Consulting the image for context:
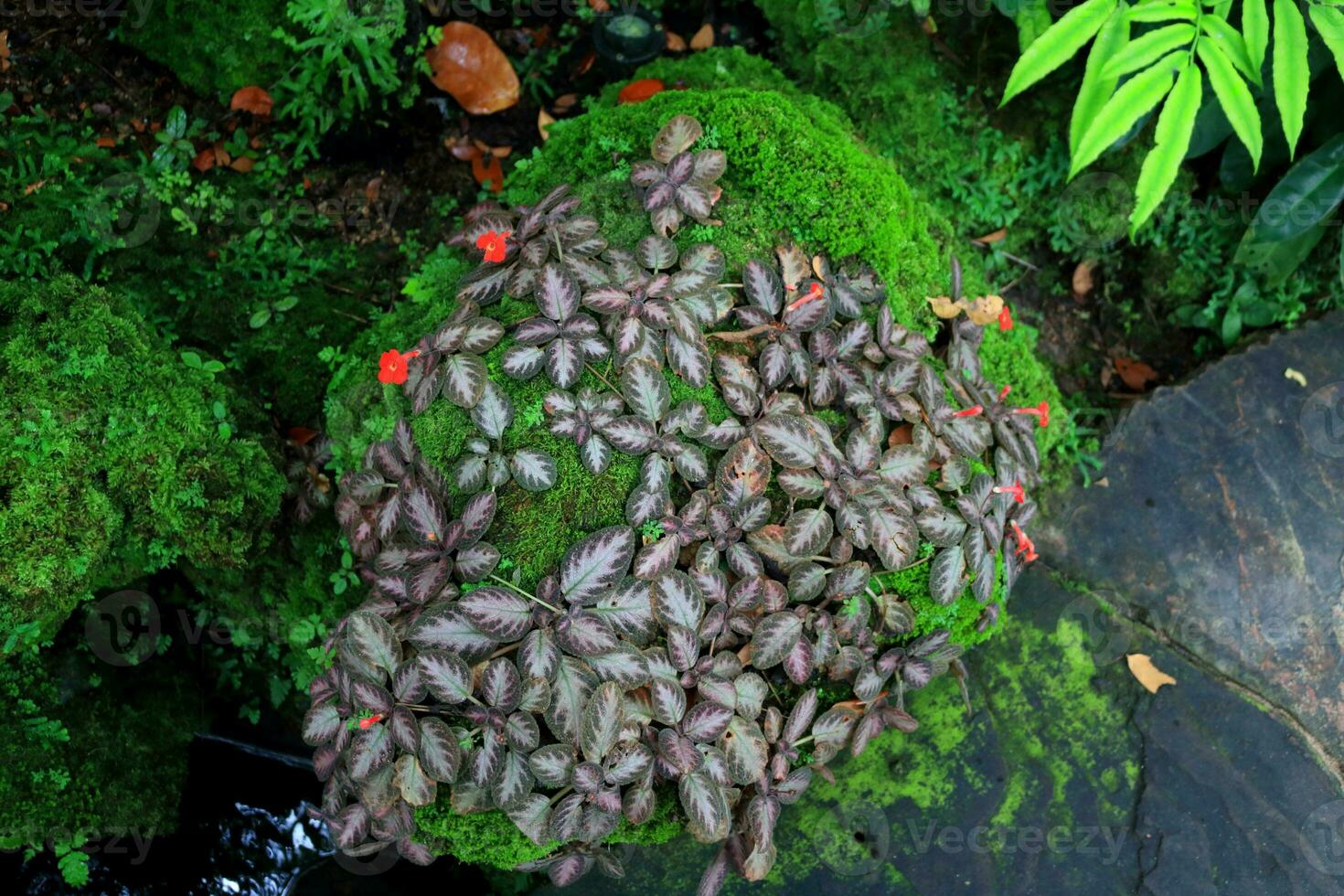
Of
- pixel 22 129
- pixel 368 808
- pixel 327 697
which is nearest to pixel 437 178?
pixel 22 129

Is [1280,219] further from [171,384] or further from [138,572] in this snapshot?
[138,572]

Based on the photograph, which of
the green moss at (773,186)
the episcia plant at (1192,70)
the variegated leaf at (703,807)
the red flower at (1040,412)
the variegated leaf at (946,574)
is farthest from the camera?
the red flower at (1040,412)

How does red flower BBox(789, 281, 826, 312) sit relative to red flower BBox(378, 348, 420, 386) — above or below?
above

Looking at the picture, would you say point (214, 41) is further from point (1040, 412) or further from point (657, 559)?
point (1040, 412)

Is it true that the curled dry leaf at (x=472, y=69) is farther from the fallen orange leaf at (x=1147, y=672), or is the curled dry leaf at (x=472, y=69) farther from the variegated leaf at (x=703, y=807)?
the fallen orange leaf at (x=1147, y=672)

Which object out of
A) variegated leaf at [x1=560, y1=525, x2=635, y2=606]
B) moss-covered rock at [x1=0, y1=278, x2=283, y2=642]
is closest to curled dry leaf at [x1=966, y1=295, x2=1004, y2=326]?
variegated leaf at [x1=560, y1=525, x2=635, y2=606]

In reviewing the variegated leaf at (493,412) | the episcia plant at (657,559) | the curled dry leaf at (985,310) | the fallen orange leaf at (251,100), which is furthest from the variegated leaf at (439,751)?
the fallen orange leaf at (251,100)

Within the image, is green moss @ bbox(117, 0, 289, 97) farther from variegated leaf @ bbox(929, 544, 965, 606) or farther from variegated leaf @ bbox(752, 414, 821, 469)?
variegated leaf @ bbox(929, 544, 965, 606)
